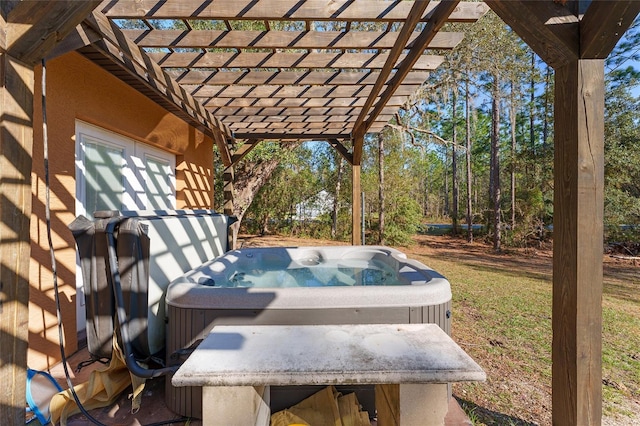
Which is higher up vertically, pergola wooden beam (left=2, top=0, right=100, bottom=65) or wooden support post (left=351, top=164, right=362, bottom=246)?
pergola wooden beam (left=2, top=0, right=100, bottom=65)

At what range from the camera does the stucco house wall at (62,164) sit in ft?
7.70

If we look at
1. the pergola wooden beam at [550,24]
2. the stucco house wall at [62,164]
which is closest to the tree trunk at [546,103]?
the pergola wooden beam at [550,24]

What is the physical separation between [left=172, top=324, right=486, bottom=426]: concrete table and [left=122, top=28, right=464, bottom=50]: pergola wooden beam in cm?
231

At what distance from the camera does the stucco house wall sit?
2.35m

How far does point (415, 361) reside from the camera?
1302 mm

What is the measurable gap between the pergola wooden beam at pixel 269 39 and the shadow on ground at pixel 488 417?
2.73 metres

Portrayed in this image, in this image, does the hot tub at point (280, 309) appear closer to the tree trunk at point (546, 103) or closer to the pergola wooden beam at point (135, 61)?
the pergola wooden beam at point (135, 61)

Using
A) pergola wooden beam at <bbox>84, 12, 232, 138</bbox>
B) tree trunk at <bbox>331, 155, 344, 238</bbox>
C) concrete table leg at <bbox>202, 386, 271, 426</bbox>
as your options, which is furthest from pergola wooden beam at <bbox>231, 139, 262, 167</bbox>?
tree trunk at <bbox>331, 155, 344, 238</bbox>

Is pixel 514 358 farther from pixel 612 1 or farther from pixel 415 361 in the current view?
pixel 612 1

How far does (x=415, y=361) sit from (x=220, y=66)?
9.66 feet

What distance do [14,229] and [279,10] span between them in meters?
2.06

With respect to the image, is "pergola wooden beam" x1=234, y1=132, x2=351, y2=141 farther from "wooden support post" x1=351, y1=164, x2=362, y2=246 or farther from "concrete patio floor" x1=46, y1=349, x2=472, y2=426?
"concrete patio floor" x1=46, y1=349, x2=472, y2=426

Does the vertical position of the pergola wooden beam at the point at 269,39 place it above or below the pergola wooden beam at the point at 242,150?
above

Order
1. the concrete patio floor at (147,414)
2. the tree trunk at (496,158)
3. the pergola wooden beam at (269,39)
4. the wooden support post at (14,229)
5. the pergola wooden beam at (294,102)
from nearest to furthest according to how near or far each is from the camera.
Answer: the wooden support post at (14,229)
the concrete patio floor at (147,414)
the pergola wooden beam at (269,39)
the pergola wooden beam at (294,102)
the tree trunk at (496,158)
